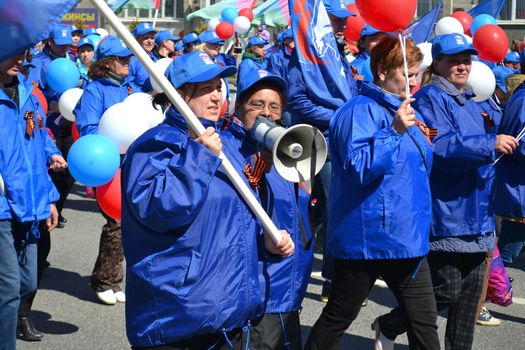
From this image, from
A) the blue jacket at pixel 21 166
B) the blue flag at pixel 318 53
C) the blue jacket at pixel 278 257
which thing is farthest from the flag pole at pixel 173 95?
the blue flag at pixel 318 53

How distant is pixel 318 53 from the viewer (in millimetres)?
7328

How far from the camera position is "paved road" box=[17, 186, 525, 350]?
20.5 feet

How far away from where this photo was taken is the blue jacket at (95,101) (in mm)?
6988

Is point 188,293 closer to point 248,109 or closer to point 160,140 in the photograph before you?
point 160,140

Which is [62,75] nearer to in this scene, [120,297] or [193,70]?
[120,297]

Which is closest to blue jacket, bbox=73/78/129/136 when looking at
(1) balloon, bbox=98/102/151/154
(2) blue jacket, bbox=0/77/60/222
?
(1) balloon, bbox=98/102/151/154

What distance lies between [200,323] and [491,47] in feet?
16.4

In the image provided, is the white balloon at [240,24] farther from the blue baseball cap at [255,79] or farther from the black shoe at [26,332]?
the blue baseball cap at [255,79]

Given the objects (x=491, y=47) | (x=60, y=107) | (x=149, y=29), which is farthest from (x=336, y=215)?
(x=149, y=29)

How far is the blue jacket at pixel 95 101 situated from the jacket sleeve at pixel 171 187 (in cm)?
361

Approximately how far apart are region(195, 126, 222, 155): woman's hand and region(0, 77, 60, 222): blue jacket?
193 centimetres

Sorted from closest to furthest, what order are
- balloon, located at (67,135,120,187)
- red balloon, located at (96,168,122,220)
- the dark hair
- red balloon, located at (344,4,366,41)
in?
the dark hair < balloon, located at (67,135,120,187) < red balloon, located at (96,168,122,220) < red balloon, located at (344,4,366,41)

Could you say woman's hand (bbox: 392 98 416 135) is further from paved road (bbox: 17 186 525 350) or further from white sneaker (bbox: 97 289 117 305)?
white sneaker (bbox: 97 289 117 305)

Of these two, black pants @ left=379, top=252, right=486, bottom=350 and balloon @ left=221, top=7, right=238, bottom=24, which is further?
balloon @ left=221, top=7, right=238, bottom=24
